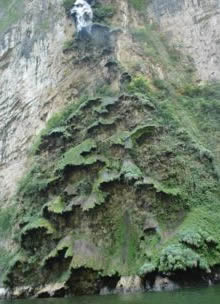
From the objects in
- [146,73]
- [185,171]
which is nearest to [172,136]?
[185,171]

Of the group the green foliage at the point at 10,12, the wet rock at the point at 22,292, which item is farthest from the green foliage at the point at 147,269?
the green foliage at the point at 10,12

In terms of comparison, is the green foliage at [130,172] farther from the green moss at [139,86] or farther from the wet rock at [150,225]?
the green moss at [139,86]

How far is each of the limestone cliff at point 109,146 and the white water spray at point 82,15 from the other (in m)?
1.34

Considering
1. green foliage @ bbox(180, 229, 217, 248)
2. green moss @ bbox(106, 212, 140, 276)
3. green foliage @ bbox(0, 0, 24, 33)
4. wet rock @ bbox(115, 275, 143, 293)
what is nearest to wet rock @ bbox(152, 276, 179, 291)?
wet rock @ bbox(115, 275, 143, 293)

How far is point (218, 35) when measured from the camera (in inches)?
1599

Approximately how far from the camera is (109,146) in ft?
101

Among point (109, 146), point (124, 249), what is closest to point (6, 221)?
point (109, 146)

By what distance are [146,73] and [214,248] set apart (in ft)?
57.8

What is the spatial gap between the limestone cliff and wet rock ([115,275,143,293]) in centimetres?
39

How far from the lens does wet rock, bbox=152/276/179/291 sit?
22422mm

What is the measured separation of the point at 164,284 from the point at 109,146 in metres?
10.8

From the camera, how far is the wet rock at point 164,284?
73.6 feet

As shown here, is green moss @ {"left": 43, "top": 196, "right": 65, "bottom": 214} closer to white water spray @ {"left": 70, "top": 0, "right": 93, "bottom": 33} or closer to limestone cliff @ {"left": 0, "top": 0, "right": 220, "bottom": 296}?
limestone cliff @ {"left": 0, "top": 0, "right": 220, "bottom": 296}

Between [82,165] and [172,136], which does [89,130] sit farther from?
[172,136]
